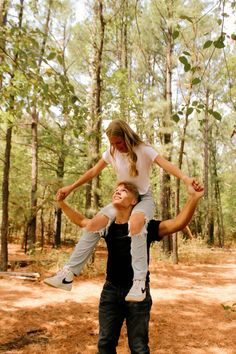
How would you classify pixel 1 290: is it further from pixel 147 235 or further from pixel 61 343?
pixel 147 235

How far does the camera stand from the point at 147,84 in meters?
21.6

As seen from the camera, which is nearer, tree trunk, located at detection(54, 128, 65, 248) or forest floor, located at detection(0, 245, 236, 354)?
forest floor, located at detection(0, 245, 236, 354)

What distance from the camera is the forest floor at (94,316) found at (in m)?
5.52

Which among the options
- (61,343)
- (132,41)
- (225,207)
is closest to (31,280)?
(61,343)

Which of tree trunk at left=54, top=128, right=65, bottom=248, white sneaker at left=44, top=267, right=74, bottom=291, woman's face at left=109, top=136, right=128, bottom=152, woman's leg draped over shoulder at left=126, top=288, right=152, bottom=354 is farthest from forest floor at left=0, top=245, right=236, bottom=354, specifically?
tree trunk at left=54, top=128, right=65, bottom=248


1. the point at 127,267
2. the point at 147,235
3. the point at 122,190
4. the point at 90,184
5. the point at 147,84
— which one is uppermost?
the point at 147,84

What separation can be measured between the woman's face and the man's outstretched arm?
72 cm

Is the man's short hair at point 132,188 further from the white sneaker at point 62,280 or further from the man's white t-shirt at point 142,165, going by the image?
the white sneaker at point 62,280

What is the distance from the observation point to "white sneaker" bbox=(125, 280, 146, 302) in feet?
7.95

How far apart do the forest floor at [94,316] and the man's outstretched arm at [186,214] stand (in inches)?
66.9

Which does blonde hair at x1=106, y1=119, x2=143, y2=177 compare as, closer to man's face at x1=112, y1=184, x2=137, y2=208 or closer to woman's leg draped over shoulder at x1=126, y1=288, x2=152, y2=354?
man's face at x1=112, y1=184, x2=137, y2=208

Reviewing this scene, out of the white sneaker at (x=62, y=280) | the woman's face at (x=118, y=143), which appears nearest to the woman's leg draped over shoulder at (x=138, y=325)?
the white sneaker at (x=62, y=280)

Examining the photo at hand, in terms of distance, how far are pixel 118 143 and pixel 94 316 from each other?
5.14 meters

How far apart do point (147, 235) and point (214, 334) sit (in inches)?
174
